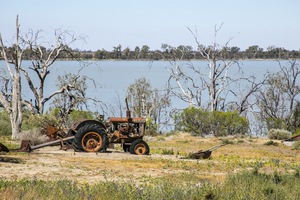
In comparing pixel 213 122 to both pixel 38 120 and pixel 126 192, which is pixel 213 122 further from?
pixel 126 192

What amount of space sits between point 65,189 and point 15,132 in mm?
20664

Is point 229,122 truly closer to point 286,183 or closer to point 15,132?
point 15,132

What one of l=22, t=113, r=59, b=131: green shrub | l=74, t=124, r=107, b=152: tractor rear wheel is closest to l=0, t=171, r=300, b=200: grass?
l=74, t=124, r=107, b=152: tractor rear wheel

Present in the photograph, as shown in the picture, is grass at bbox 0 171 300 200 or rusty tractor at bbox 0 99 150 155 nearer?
grass at bbox 0 171 300 200

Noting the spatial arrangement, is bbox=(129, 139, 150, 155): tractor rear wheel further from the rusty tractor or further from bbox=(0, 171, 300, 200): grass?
bbox=(0, 171, 300, 200): grass

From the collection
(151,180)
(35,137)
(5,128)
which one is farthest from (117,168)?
(5,128)

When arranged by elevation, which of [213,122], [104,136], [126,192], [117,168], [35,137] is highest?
[126,192]

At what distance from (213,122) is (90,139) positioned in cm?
2116

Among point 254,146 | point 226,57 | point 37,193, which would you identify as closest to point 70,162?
point 37,193

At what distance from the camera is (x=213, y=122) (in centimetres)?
4016

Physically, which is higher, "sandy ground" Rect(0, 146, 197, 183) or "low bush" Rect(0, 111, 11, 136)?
"sandy ground" Rect(0, 146, 197, 183)

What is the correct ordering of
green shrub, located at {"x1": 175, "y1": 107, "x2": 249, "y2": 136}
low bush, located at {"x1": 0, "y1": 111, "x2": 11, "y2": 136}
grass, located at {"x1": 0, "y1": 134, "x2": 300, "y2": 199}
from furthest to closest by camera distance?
green shrub, located at {"x1": 175, "y1": 107, "x2": 249, "y2": 136} → low bush, located at {"x1": 0, "y1": 111, "x2": 11, "y2": 136} → grass, located at {"x1": 0, "y1": 134, "x2": 300, "y2": 199}

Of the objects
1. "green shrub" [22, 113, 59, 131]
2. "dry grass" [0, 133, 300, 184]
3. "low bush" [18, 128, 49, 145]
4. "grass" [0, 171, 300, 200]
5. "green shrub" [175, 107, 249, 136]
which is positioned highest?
"grass" [0, 171, 300, 200]

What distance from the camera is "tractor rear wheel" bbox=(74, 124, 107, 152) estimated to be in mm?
19969
